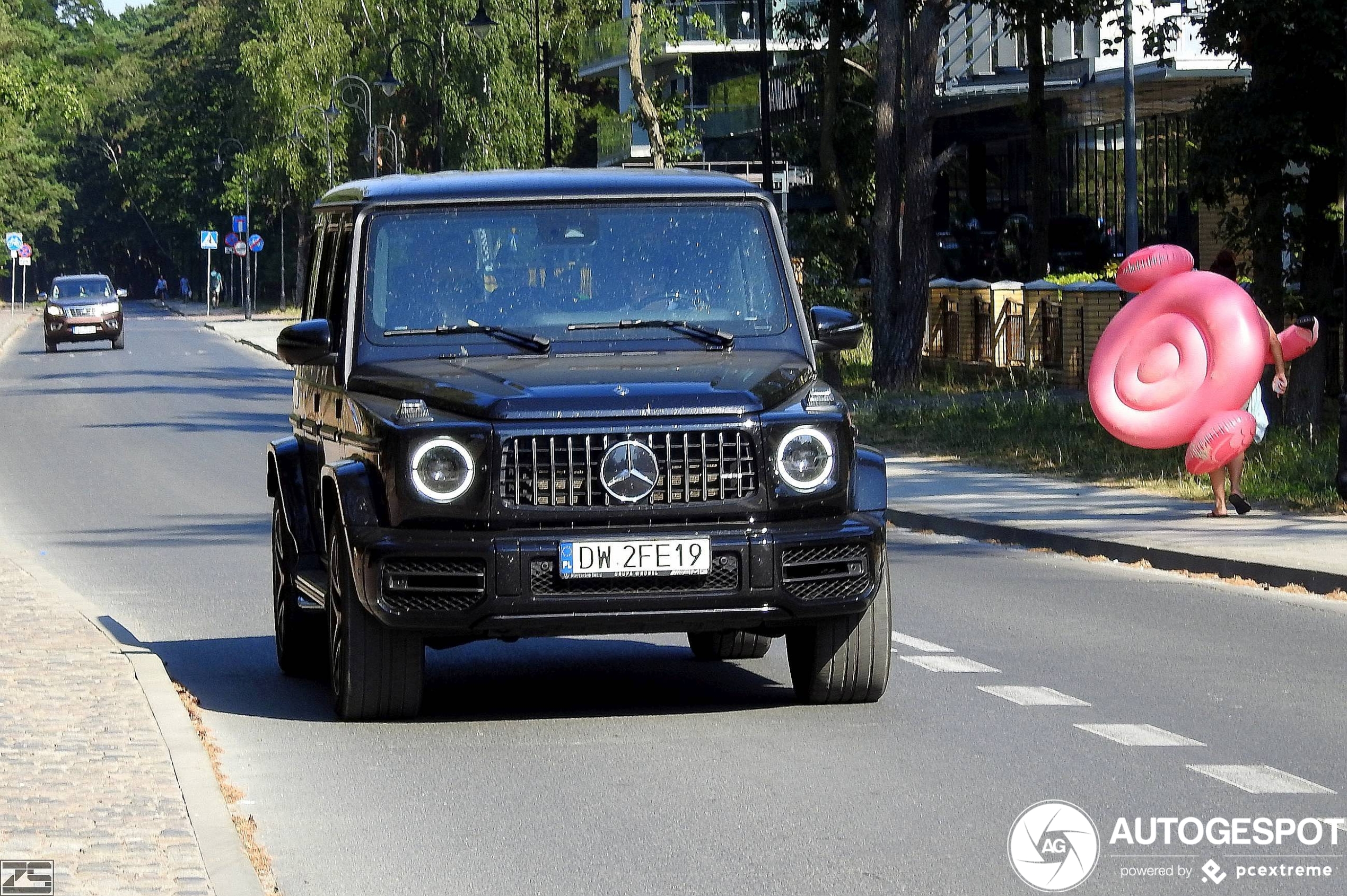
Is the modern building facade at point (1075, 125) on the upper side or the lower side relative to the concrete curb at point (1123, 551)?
upper

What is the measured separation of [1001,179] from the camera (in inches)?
2447

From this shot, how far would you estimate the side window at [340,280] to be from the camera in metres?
9.66

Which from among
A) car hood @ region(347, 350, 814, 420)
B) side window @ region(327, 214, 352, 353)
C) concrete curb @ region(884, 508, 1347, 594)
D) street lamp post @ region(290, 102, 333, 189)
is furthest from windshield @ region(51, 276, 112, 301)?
car hood @ region(347, 350, 814, 420)

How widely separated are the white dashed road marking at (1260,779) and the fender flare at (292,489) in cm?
407

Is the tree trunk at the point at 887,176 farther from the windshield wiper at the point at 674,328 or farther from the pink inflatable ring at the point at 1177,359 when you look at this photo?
the windshield wiper at the point at 674,328

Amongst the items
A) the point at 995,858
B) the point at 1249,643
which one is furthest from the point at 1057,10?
the point at 995,858

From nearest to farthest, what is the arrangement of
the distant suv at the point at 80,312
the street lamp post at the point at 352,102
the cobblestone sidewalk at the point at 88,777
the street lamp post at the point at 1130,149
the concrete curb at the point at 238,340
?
the cobblestone sidewalk at the point at 88,777 < the street lamp post at the point at 1130,149 < the concrete curb at the point at 238,340 < the distant suv at the point at 80,312 < the street lamp post at the point at 352,102

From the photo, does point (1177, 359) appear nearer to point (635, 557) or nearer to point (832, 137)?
point (635, 557)

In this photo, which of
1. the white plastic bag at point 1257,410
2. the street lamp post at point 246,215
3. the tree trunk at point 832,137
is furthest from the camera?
the street lamp post at point 246,215

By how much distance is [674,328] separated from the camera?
9367 mm

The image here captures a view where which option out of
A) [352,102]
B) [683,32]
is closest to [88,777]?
[683,32]

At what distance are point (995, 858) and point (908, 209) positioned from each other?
27.2 metres

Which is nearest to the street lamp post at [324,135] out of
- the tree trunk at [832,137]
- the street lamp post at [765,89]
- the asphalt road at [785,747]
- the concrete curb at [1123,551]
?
the tree trunk at [832,137]

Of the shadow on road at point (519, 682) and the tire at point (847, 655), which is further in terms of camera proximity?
the shadow on road at point (519, 682)
